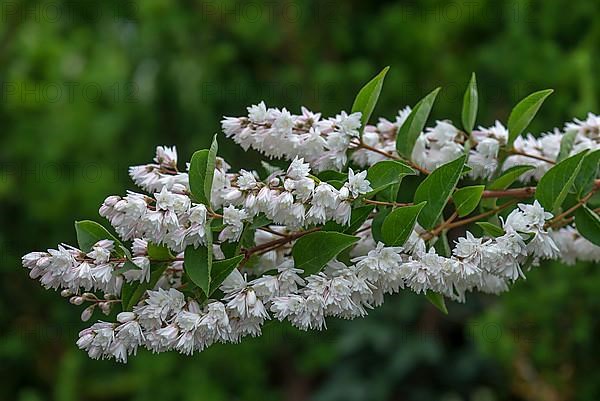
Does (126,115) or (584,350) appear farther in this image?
(126,115)

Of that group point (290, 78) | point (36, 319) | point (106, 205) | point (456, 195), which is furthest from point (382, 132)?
point (36, 319)

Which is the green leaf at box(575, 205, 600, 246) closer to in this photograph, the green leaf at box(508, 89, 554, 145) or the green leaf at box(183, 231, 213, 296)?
the green leaf at box(508, 89, 554, 145)

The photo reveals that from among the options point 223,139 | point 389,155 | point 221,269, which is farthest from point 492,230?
point 223,139

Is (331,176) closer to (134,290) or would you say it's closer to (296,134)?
(296,134)

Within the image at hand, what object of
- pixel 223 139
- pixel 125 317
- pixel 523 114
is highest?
pixel 523 114

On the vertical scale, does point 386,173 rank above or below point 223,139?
above

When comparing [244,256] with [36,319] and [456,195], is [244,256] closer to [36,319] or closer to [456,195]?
[456,195]

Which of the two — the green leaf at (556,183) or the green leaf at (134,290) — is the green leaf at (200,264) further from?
the green leaf at (556,183)
